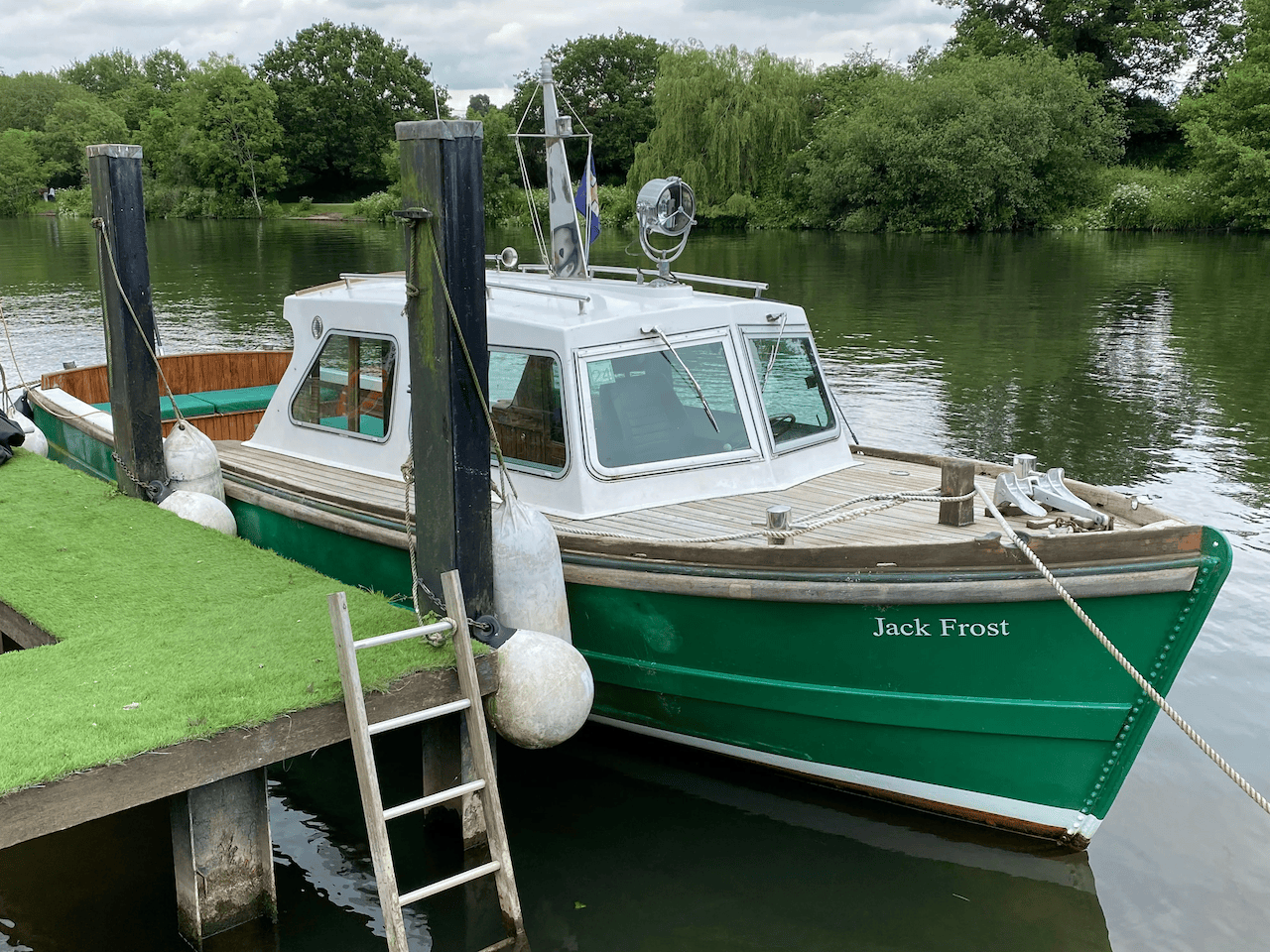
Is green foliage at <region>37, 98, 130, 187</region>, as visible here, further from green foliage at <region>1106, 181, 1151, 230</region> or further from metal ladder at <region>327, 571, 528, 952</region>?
metal ladder at <region>327, 571, 528, 952</region>

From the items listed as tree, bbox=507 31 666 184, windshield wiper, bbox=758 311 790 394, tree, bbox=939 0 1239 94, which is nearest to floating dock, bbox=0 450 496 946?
windshield wiper, bbox=758 311 790 394

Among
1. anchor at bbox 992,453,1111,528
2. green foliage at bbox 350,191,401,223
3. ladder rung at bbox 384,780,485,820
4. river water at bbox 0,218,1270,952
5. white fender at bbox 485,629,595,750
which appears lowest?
river water at bbox 0,218,1270,952

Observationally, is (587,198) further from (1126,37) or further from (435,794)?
(1126,37)

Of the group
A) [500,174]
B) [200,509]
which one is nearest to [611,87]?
[500,174]

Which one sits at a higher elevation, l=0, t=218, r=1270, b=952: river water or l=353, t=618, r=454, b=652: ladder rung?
l=353, t=618, r=454, b=652: ladder rung

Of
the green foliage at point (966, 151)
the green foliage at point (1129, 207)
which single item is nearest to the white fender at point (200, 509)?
the green foliage at point (966, 151)

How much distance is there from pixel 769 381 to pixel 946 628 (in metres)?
2.36

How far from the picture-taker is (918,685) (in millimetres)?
5766

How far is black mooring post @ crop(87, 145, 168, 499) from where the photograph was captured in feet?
26.5

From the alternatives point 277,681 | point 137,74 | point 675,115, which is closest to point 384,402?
point 277,681

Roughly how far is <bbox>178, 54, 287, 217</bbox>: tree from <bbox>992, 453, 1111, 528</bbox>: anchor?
7018 centimetres

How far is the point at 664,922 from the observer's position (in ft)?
18.6

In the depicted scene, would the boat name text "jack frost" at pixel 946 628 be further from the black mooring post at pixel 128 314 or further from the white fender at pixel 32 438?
the white fender at pixel 32 438

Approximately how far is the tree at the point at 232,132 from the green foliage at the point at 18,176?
1165 cm
